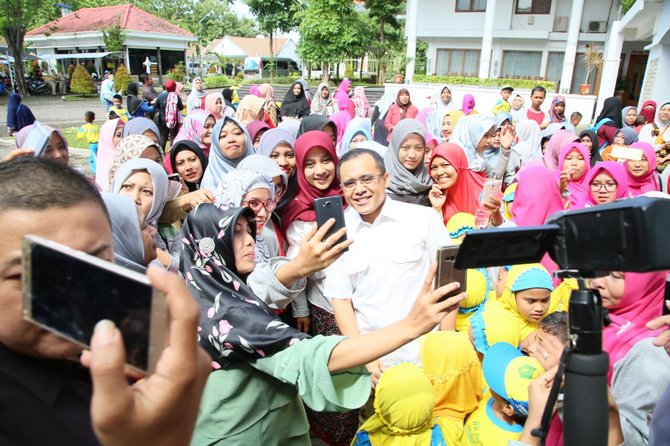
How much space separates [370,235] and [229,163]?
6.44ft

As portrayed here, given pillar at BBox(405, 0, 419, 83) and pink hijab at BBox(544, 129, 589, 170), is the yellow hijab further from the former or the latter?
pillar at BBox(405, 0, 419, 83)

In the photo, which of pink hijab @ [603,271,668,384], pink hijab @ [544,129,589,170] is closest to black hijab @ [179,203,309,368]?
pink hijab @ [603,271,668,384]

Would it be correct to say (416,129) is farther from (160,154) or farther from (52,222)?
(52,222)

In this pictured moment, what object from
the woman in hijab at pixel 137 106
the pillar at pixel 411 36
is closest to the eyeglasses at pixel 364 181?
the woman in hijab at pixel 137 106

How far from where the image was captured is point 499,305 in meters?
2.74

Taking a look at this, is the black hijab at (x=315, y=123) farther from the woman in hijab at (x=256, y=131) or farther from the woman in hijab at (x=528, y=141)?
the woman in hijab at (x=528, y=141)

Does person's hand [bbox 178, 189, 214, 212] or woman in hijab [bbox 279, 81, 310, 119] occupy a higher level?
woman in hijab [bbox 279, 81, 310, 119]

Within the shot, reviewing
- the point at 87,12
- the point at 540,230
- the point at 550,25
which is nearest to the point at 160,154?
the point at 540,230

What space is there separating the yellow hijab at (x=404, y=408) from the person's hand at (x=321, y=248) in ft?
2.12

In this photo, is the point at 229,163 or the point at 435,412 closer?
the point at 435,412

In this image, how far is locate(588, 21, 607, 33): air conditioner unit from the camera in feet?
75.2

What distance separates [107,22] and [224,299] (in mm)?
41192

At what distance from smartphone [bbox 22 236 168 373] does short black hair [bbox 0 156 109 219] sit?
0.21 metres

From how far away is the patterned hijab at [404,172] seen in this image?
13.3 ft
